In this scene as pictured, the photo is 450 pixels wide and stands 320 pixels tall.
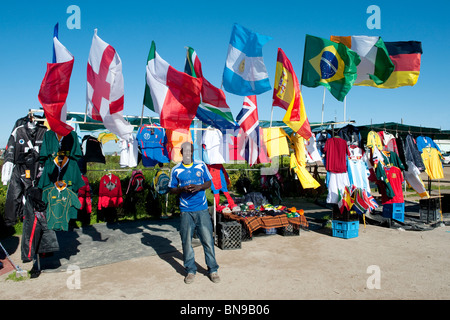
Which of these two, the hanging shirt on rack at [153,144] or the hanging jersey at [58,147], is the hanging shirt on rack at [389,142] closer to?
the hanging shirt on rack at [153,144]

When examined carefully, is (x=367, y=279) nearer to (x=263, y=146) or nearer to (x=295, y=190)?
(x=263, y=146)

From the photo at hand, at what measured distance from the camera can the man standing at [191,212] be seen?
4.90 meters

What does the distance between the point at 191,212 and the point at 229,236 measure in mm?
2125

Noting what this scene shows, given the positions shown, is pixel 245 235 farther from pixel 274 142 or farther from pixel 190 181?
pixel 190 181

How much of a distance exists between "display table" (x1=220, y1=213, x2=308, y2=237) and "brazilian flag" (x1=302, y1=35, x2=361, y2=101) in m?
3.28

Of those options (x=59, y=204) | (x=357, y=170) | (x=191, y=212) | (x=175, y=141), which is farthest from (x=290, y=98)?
(x=59, y=204)

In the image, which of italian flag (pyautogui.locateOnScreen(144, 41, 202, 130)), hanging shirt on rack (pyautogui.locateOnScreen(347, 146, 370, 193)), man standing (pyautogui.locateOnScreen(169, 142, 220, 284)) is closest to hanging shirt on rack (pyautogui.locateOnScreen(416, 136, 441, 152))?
hanging shirt on rack (pyautogui.locateOnScreen(347, 146, 370, 193))

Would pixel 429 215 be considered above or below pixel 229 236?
below

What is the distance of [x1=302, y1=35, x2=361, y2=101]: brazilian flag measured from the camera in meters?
7.55

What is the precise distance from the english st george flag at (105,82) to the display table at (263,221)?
3.75 meters

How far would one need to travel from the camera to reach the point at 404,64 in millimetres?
8789

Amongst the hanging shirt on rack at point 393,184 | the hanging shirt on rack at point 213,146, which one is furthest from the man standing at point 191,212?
the hanging shirt on rack at point 393,184

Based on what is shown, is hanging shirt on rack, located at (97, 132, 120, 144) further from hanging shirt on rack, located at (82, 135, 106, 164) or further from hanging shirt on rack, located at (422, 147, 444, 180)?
hanging shirt on rack, located at (422, 147, 444, 180)
